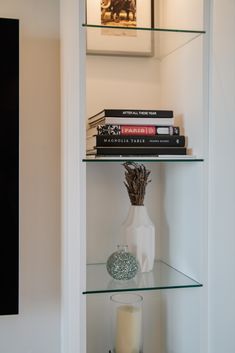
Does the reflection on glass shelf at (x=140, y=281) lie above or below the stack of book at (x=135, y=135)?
below

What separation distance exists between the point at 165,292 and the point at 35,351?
0.53 meters

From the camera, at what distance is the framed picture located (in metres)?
1.50

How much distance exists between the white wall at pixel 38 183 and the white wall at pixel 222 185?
0.61 m

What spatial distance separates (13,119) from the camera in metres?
1.51

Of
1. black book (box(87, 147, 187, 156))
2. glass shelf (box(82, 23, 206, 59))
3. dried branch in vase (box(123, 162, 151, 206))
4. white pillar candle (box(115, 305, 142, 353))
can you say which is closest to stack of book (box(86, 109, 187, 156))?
black book (box(87, 147, 187, 156))

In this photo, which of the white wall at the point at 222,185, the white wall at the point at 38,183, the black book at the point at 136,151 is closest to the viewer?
the white wall at the point at 222,185

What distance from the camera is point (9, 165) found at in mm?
1515

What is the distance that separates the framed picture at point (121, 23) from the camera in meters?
1.50

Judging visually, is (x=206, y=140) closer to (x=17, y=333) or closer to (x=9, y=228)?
(x=9, y=228)

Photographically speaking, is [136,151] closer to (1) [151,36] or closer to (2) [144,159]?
(2) [144,159]

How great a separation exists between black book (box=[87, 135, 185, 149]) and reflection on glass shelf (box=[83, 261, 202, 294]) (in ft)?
1.36

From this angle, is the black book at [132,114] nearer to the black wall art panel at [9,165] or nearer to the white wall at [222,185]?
the white wall at [222,185]

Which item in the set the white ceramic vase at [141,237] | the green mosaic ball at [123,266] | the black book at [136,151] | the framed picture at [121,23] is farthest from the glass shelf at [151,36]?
the green mosaic ball at [123,266]

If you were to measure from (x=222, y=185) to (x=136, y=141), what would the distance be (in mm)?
296
